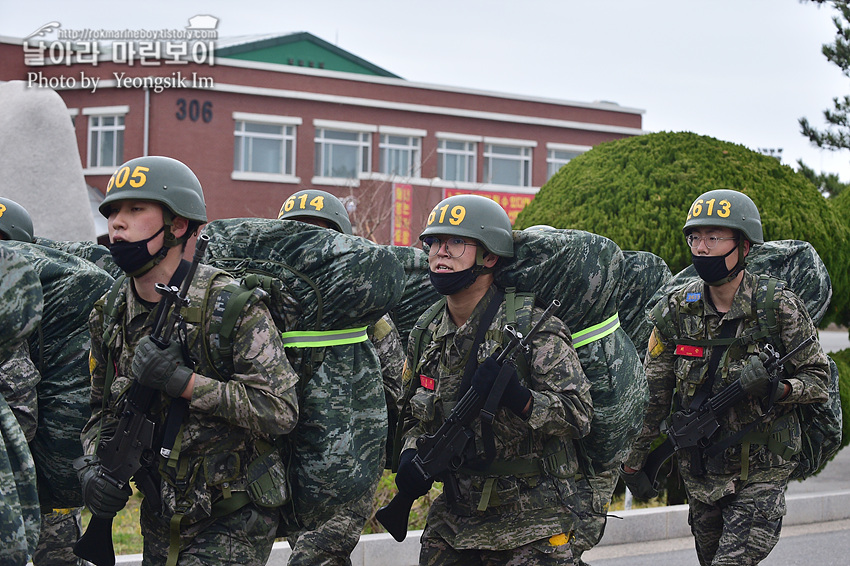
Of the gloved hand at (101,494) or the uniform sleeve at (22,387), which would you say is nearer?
the gloved hand at (101,494)

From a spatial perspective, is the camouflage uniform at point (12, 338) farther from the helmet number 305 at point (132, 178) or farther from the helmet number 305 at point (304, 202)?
the helmet number 305 at point (304, 202)

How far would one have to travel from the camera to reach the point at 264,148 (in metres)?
33.4

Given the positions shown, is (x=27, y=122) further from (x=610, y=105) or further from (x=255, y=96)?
(x=610, y=105)

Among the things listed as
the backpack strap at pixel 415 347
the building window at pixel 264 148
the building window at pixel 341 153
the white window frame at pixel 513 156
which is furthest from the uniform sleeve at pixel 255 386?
the white window frame at pixel 513 156

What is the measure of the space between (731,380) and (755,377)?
249 millimetres

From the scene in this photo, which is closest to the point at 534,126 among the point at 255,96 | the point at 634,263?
the point at 255,96

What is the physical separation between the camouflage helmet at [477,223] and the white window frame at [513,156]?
106 feet

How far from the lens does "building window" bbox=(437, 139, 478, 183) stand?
3650 centimetres

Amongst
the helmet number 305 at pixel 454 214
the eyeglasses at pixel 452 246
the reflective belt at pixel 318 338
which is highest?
the helmet number 305 at pixel 454 214

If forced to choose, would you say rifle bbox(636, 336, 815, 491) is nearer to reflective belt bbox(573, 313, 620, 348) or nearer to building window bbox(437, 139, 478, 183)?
reflective belt bbox(573, 313, 620, 348)

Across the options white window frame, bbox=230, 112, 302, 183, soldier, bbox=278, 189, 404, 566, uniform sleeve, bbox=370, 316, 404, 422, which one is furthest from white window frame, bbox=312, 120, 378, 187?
uniform sleeve, bbox=370, 316, 404, 422

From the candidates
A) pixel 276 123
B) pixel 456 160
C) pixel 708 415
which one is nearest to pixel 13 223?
pixel 708 415

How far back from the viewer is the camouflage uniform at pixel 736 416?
552cm

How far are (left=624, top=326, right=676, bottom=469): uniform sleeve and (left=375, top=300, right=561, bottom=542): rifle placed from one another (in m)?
1.94
